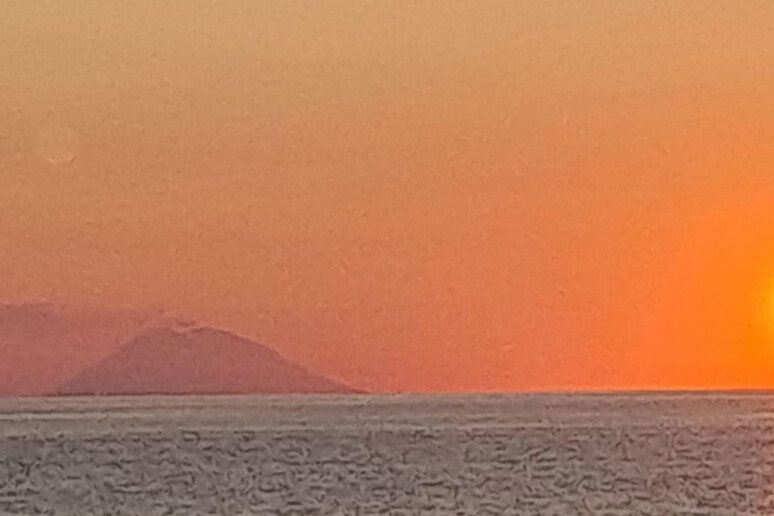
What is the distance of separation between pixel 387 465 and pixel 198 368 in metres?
0.24

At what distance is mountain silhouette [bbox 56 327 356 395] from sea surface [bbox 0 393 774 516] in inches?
4.0

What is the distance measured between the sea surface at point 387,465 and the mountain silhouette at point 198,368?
0.33 feet

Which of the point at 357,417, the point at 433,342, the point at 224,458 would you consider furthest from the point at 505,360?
the point at 224,458

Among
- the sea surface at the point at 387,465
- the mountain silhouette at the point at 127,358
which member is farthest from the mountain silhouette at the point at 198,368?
the sea surface at the point at 387,465

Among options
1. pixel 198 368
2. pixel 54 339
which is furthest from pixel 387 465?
pixel 54 339

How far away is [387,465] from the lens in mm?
991

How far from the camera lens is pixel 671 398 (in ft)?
3.55

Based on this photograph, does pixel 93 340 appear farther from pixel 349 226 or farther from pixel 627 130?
pixel 627 130

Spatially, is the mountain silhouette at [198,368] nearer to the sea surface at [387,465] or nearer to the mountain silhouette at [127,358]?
the mountain silhouette at [127,358]

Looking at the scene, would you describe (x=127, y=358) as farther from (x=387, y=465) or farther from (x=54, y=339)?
(x=387, y=465)

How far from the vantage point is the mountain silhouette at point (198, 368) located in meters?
1.12

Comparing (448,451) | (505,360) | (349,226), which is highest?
(349,226)

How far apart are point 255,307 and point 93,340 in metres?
0.15

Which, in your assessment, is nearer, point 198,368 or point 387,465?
point 387,465
